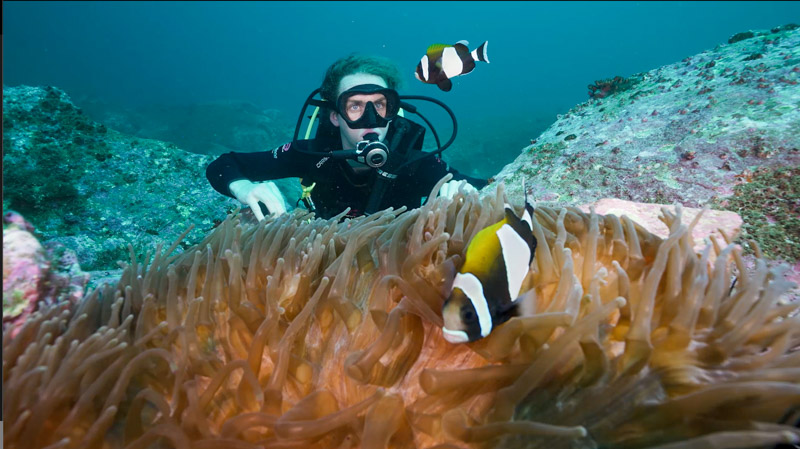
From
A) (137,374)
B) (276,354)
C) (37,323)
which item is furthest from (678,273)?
(37,323)

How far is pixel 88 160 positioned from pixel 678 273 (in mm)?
7035

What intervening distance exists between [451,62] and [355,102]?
3.47 ft

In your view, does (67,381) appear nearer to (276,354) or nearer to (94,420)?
(94,420)

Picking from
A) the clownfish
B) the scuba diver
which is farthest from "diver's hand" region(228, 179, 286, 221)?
the clownfish

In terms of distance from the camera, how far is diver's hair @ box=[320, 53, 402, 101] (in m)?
4.55

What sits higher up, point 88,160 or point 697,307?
point 88,160

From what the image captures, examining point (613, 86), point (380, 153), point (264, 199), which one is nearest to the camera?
point (264, 199)

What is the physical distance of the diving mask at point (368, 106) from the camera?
4062 mm

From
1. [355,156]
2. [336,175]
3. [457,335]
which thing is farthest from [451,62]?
[457,335]

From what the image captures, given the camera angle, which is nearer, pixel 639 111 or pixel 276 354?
pixel 276 354

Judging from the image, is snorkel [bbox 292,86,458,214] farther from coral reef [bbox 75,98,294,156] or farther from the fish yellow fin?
coral reef [bbox 75,98,294,156]

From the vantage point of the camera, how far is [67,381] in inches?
49.1

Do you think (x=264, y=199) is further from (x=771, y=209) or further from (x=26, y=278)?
(x=771, y=209)

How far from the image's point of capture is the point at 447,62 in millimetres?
3902
